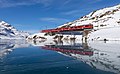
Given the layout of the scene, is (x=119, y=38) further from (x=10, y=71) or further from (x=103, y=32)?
(x=10, y=71)

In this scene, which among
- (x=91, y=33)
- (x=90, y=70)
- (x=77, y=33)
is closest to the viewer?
(x=90, y=70)

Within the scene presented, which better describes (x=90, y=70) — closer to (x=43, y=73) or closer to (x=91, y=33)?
(x=43, y=73)

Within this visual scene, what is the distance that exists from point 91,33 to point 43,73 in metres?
135

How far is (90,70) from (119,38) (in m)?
98.6

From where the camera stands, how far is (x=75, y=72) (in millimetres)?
32500

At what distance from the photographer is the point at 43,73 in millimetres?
32031

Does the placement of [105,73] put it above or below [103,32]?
below

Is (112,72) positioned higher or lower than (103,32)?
lower

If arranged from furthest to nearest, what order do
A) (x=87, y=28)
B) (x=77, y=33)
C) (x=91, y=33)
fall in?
(x=77, y=33), (x=87, y=28), (x=91, y=33)

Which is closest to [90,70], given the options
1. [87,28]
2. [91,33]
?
[91,33]

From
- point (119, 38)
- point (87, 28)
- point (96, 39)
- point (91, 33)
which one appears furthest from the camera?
point (87, 28)

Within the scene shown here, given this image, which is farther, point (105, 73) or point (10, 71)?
point (10, 71)

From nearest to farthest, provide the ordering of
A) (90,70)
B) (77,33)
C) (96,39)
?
(90,70) → (96,39) → (77,33)

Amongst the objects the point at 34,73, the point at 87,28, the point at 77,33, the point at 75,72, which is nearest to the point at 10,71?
the point at 34,73
